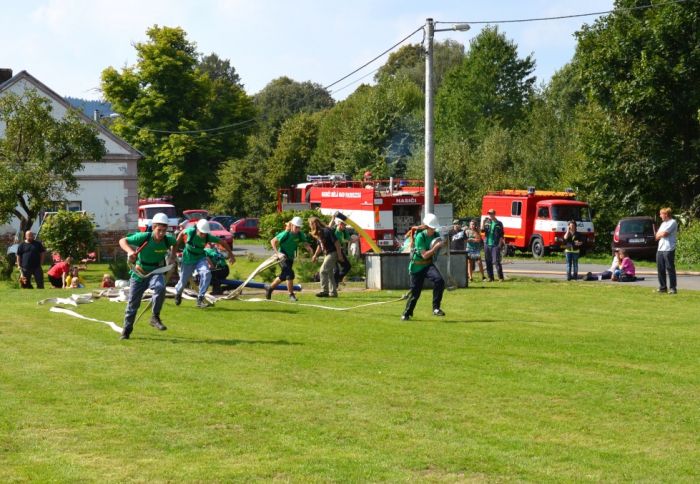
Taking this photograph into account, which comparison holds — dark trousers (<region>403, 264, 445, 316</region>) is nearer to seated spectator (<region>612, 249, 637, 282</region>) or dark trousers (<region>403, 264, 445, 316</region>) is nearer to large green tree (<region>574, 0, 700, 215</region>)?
seated spectator (<region>612, 249, 637, 282</region>)

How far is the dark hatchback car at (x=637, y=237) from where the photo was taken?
131ft

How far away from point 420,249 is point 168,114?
54201 millimetres

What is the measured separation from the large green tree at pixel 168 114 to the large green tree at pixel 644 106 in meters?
29.5

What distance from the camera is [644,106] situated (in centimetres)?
4450

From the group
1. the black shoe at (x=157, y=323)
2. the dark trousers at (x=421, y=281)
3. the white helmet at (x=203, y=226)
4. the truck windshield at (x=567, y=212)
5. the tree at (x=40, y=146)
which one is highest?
the tree at (x=40, y=146)

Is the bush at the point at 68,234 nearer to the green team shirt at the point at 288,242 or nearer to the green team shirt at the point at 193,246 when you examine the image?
the green team shirt at the point at 288,242

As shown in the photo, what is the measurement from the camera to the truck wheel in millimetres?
44312

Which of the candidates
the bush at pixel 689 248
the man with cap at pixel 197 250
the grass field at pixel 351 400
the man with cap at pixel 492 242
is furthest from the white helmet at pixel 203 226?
the bush at pixel 689 248

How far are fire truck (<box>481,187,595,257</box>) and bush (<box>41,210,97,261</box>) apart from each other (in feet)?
52.9

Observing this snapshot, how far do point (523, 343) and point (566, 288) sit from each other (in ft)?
40.0

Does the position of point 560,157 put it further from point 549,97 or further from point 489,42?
point 489,42

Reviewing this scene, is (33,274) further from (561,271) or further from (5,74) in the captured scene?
(5,74)

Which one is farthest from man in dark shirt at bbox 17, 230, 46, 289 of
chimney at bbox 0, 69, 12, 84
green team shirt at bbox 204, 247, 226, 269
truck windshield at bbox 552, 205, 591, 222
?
chimney at bbox 0, 69, 12, 84

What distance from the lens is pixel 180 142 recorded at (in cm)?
6950
